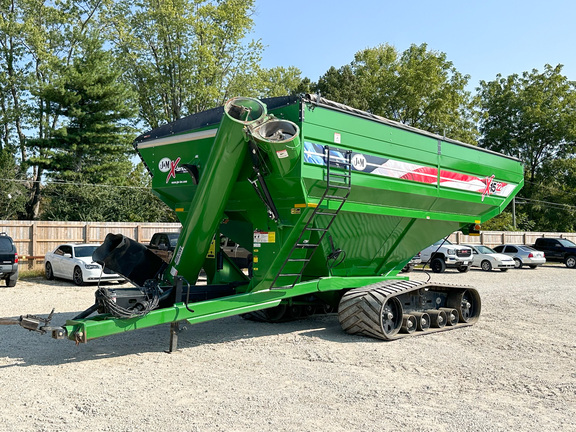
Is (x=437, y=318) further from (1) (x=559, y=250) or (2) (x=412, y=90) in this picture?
(2) (x=412, y=90)

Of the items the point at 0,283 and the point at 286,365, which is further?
the point at 0,283

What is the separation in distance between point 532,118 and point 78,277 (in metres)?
51.5

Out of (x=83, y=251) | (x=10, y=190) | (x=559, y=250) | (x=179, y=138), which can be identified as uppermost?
(x=10, y=190)

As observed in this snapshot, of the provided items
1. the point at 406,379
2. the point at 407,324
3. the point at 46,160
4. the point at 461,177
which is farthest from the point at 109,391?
the point at 46,160

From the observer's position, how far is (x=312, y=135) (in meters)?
7.90

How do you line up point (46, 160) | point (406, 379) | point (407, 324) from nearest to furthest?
point (406, 379) → point (407, 324) → point (46, 160)

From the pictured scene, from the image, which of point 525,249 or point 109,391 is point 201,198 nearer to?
point 109,391

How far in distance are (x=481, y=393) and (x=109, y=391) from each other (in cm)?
393

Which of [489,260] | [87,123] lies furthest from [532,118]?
[87,123]

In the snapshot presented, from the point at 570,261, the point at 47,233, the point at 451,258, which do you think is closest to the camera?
the point at 47,233

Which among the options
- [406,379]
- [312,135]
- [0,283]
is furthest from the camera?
[0,283]

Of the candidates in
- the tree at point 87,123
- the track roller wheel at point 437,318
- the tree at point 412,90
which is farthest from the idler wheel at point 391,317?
the tree at point 412,90

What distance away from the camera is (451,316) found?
1016 centimetres

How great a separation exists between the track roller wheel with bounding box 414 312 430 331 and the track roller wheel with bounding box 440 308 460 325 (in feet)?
1.90
